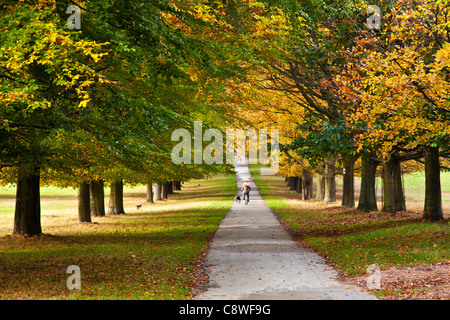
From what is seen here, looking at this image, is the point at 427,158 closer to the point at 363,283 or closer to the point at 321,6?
the point at 321,6

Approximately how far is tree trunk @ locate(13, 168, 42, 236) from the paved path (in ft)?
21.0

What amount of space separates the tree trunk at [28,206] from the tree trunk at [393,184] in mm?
14452

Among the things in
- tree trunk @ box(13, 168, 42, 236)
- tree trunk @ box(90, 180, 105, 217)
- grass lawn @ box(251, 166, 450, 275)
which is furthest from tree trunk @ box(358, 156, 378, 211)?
tree trunk @ box(13, 168, 42, 236)

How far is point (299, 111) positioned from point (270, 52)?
1109 centimetres

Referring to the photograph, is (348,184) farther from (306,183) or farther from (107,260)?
(107,260)

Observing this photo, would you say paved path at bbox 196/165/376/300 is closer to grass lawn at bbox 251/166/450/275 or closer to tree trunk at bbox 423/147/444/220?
grass lawn at bbox 251/166/450/275

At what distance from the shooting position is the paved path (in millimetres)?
9070

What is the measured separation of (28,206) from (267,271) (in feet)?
34.7

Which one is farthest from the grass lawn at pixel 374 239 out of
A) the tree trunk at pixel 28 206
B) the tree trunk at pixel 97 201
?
the tree trunk at pixel 97 201

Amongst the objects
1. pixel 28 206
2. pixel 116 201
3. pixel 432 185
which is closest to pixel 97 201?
pixel 116 201

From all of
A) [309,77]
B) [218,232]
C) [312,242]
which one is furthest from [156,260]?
[309,77]

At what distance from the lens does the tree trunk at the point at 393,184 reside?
23587 millimetres

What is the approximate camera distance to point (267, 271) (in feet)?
37.6

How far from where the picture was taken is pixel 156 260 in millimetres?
13531
